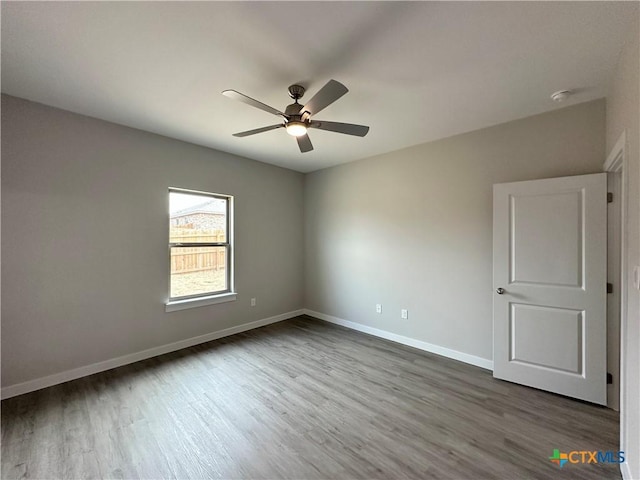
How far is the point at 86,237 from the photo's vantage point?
9.01ft

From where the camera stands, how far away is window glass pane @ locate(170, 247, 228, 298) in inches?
136

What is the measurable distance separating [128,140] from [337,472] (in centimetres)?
372

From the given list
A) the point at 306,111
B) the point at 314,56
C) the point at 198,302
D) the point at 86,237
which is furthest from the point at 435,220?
the point at 86,237

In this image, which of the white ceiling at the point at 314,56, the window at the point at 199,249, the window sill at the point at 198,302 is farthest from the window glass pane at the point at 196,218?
the white ceiling at the point at 314,56

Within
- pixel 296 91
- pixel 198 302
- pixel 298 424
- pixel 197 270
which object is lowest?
pixel 298 424

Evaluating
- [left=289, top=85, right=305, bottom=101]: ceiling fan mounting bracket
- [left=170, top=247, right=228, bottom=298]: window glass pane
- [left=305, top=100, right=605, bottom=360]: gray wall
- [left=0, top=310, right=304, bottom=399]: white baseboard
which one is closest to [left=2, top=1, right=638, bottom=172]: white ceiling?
[left=289, top=85, right=305, bottom=101]: ceiling fan mounting bracket

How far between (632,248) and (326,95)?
2.08 m

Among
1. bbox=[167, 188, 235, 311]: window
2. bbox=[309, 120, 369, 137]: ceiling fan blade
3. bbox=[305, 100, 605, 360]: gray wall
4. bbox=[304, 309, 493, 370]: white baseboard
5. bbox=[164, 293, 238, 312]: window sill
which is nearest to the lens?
bbox=[309, 120, 369, 137]: ceiling fan blade

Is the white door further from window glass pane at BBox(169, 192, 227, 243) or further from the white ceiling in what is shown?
window glass pane at BBox(169, 192, 227, 243)

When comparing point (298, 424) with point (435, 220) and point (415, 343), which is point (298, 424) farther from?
point (435, 220)

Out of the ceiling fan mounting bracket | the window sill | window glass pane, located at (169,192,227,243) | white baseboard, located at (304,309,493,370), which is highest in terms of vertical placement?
the ceiling fan mounting bracket

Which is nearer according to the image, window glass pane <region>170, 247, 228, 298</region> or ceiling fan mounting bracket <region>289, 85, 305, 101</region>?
ceiling fan mounting bracket <region>289, 85, 305, 101</region>

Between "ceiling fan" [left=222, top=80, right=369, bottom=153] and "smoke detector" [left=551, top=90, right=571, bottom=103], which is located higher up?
"smoke detector" [left=551, top=90, right=571, bottom=103]

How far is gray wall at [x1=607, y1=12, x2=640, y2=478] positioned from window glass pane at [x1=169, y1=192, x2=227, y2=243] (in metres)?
4.12
